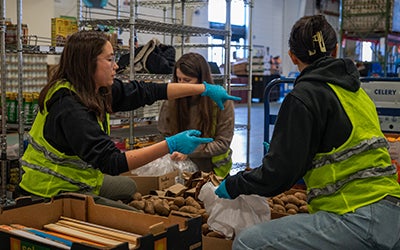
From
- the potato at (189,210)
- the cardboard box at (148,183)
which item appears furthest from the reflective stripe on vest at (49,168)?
the cardboard box at (148,183)

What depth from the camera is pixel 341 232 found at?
1.91m

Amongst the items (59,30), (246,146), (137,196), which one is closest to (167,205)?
(137,196)

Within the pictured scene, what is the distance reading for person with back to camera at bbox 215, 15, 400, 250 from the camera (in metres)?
1.91

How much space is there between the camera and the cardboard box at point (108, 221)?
1.82 meters

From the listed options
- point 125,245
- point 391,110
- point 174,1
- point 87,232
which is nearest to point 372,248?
point 125,245

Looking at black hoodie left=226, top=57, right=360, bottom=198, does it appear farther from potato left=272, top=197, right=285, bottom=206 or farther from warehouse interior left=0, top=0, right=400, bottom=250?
potato left=272, top=197, right=285, bottom=206

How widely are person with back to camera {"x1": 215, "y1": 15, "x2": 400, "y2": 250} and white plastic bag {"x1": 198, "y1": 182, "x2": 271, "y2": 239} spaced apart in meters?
0.39

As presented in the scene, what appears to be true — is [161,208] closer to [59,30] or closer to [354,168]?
[354,168]

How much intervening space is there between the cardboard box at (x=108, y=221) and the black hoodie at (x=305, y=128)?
1.04ft

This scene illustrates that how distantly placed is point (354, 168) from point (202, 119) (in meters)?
2.13

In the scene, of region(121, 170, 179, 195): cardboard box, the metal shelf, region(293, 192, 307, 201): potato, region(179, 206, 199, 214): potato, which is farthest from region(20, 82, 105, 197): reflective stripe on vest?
the metal shelf

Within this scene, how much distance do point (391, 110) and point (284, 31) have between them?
16900 mm

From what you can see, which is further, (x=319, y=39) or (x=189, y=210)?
(x=189, y=210)

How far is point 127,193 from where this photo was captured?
3.19 m
